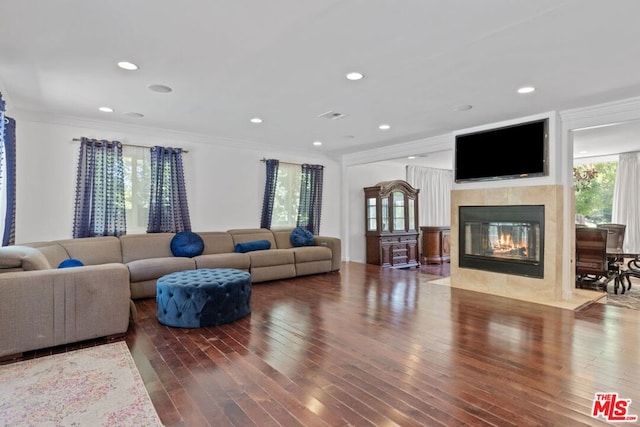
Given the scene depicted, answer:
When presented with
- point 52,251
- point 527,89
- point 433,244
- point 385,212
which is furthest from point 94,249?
point 433,244

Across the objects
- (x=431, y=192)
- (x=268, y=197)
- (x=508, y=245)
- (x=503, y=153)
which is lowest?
(x=508, y=245)

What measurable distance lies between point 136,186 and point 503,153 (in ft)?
18.2

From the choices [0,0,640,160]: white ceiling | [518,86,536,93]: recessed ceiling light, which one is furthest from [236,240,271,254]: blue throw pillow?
[518,86,536,93]: recessed ceiling light

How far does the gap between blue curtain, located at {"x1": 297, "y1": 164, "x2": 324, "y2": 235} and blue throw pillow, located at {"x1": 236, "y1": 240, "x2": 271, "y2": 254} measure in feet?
4.18

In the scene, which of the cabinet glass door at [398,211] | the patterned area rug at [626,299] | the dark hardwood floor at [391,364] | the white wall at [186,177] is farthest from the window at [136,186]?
the patterned area rug at [626,299]

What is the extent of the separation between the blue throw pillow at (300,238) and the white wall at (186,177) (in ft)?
2.52

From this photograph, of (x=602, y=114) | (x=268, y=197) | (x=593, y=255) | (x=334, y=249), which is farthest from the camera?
(x=268, y=197)

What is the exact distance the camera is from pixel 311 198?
7.32 m

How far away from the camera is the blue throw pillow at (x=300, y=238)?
257 inches

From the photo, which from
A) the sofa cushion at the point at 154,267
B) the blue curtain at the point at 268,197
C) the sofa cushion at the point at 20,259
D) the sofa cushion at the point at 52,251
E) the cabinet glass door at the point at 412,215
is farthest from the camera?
the cabinet glass door at the point at 412,215

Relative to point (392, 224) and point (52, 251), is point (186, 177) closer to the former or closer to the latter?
point (52, 251)

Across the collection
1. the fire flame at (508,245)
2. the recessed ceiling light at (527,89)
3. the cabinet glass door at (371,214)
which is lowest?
the fire flame at (508,245)

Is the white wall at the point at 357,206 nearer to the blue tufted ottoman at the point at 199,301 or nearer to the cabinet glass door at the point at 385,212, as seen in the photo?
the cabinet glass door at the point at 385,212

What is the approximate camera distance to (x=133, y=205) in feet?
17.5
